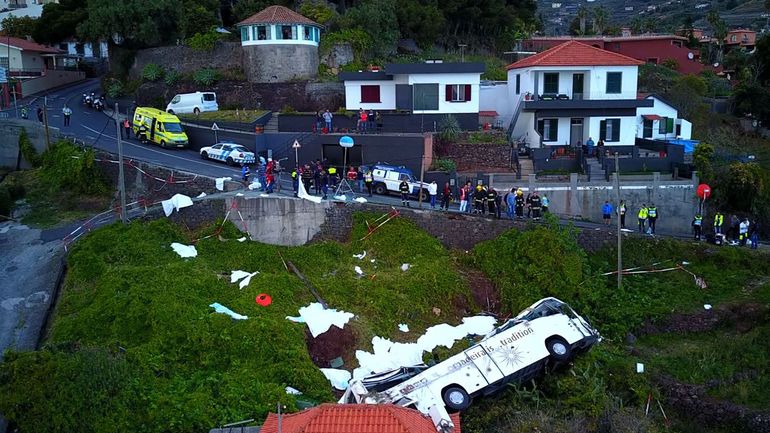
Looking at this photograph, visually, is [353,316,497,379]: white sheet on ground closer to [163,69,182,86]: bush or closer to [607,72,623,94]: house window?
[607,72,623,94]: house window

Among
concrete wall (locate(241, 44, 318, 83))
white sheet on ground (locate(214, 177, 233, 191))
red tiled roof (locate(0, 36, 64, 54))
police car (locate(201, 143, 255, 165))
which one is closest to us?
white sheet on ground (locate(214, 177, 233, 191))

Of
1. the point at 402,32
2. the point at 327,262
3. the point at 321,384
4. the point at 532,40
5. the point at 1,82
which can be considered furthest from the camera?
the point at 532,40

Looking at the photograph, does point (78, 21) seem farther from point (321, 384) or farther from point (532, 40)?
point (321, 384)

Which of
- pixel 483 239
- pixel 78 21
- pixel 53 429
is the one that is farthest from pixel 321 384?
pixel 78 21

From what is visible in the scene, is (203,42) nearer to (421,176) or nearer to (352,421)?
(421,176)

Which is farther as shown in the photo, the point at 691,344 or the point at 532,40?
the point at 532,40

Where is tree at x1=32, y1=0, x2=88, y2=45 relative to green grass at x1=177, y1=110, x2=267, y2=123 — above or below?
above

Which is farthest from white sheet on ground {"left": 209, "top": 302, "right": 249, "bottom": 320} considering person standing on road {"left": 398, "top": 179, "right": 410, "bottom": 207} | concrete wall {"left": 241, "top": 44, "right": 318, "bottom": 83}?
concrete wall {"left": 241, "top": 44, "right": 318, "bottom": 83}
